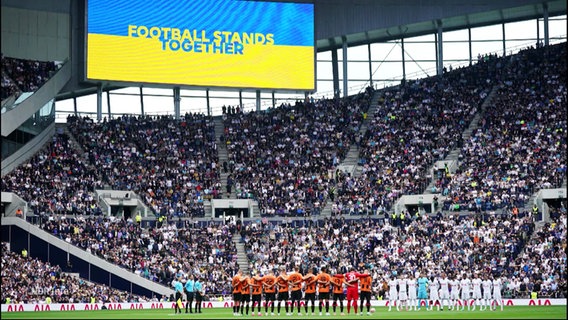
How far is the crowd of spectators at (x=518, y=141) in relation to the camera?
62.5m

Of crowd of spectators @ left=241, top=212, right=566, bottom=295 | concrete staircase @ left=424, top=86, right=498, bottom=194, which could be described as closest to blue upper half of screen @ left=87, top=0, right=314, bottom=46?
concrete staircase @ left=424, top=86, right=498, bottom=194

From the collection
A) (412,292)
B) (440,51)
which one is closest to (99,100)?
(440,51)

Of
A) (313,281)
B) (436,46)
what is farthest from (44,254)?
(436,46)

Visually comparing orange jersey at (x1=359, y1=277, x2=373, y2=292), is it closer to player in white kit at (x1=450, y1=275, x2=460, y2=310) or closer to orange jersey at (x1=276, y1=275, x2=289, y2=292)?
orange jersey at (x1=276, y1=275, x2=289, y2=292)

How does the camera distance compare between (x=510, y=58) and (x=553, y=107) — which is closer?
(x=553, y=107)

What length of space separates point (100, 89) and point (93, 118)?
12.3 ft

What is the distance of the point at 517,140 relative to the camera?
220 feet

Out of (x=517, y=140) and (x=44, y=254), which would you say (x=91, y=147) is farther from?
(x=517, y=140)

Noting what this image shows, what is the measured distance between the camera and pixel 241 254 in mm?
61844

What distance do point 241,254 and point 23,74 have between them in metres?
20.9

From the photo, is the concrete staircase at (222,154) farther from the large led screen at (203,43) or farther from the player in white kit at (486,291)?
the player in white kit at (486,291)

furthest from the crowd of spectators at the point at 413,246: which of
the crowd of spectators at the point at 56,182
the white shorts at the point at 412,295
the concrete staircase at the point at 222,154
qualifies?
the crowd of spectators at the point at 56,182

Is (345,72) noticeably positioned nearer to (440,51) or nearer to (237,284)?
(440,51)

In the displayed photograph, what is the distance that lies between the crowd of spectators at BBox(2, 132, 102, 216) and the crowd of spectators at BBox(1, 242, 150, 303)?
210 inches
